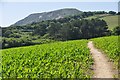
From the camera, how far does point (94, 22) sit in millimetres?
113500

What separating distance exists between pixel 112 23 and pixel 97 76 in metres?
110

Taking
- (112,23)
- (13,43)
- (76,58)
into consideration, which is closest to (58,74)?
(76,58)

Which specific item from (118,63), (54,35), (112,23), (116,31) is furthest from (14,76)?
(112,23)

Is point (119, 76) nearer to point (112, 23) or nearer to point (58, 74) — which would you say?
point (58, 74)

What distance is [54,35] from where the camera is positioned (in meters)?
110

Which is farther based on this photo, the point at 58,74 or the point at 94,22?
the point at 94,22

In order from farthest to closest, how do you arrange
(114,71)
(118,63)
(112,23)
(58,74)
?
(112,23)
(118,63)
(114,71)
(58,74)

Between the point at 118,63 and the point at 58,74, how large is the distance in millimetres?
6040

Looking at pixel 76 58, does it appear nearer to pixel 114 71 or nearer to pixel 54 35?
pixel 114 71

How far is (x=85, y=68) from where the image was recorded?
17.9 meters

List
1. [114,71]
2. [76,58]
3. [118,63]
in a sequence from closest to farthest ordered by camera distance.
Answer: [114,71] < [118,63] < [76,58]

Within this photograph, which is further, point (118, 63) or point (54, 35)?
point (54, 35)

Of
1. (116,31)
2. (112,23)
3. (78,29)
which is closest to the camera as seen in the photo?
(116,31)

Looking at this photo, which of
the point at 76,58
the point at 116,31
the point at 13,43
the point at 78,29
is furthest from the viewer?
the point at 78,29
